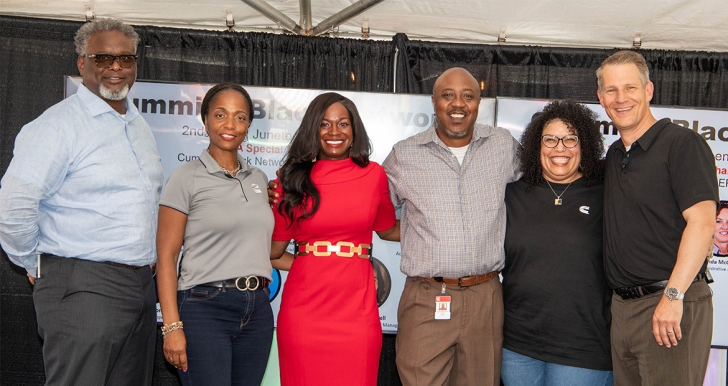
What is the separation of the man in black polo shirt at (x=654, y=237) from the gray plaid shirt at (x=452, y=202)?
1.60 feet

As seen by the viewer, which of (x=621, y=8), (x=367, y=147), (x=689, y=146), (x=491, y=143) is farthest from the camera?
(x=621, y=8)

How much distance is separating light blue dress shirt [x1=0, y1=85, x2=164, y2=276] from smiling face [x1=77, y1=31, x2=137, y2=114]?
65 mm

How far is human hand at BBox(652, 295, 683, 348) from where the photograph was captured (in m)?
2.26

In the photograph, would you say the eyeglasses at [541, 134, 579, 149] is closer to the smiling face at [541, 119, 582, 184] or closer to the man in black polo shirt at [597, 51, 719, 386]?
the smiling face at [541, 119, 582, 184]

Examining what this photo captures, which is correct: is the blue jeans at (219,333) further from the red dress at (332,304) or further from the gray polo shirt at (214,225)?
the red dress at (332,304)

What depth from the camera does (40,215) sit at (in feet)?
8.04

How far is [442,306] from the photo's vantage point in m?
2.76

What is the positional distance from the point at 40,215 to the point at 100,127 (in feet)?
1.37

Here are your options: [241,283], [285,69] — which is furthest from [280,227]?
[285,69]

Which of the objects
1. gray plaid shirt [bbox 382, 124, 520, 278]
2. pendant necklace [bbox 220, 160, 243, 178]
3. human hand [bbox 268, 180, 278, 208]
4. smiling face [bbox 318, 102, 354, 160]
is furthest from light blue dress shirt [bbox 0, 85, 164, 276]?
gray plaid shirt [bbox 382, 124, 520, 278]

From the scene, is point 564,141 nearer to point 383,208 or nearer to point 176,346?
point 383,208

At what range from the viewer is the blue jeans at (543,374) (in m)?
2.62

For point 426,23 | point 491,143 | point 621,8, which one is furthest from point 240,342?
point 621,8

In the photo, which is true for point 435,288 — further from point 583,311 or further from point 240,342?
point 240,342
